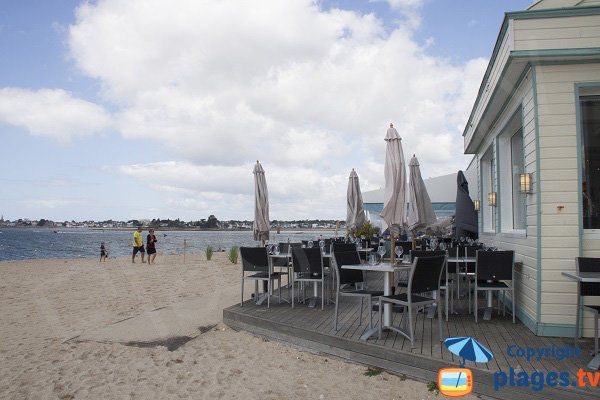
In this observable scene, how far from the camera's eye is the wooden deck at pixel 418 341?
3143mm

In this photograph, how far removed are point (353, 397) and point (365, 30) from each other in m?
8.15

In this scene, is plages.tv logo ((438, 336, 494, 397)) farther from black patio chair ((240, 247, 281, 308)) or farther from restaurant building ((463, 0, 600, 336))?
black patio chair ((240, 247, 281, 308))

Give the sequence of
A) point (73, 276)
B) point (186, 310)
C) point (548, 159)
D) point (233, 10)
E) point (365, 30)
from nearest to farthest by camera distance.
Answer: point (548, 159) < point (186, 310) < point (233, 10) < point (365, 30) < point (73, 276)

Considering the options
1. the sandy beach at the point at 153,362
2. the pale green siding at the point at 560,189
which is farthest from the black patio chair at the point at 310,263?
the pale green siding at the point at 560,189

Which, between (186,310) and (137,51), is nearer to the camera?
(186,310)

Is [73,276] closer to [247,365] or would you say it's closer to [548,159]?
[247,365]

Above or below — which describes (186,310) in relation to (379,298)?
below

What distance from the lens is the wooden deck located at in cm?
314

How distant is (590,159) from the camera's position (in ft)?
14.1

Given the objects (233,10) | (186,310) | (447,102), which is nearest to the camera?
(186,310)

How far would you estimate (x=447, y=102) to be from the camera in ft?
33.2

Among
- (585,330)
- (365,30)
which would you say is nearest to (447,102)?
(365,30)

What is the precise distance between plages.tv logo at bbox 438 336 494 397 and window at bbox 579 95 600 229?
201 cm

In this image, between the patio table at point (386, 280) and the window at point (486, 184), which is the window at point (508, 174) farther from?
the patio table at point (386, 280)
